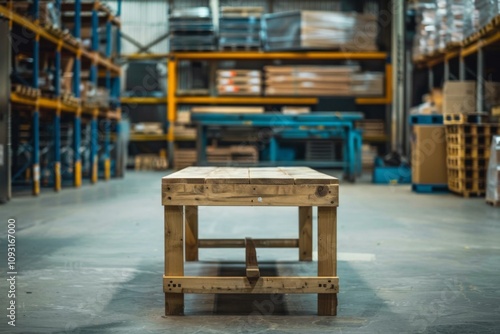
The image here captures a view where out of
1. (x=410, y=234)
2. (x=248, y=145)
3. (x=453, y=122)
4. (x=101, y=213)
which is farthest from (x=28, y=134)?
(x=410, y=234)

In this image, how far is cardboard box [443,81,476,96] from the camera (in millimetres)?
12586

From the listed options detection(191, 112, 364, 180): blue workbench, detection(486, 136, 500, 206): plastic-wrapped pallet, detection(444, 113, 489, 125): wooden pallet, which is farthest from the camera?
detection(191, 112, 364, 180): blue workbench

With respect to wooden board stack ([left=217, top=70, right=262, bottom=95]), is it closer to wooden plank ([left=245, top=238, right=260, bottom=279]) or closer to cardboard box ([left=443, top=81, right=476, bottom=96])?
cardboard box ([left=443, top=81, right=476, bottom=96])

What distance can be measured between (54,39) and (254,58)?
29.8 feet

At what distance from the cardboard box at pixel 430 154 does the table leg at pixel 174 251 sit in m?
8.98

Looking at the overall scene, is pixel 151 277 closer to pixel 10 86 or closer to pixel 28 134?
Answer: pixel 10 86

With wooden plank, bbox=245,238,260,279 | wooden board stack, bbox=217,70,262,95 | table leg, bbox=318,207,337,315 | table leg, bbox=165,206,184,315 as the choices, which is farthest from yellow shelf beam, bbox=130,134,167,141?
table leg, bbox=318,207,337,315

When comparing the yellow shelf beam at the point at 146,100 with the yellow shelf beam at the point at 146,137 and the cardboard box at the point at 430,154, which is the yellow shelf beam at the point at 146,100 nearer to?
the yellow shelf beam at the point at 146,137

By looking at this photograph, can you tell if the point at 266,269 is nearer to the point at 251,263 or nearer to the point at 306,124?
the point at 251,263

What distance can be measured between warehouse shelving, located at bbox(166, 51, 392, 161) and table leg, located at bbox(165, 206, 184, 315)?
16068 mm

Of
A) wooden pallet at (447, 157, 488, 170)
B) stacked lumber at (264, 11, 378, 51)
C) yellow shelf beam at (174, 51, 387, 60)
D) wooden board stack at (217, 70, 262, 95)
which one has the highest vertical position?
stacked lumber at (264, 11, 378, 51)

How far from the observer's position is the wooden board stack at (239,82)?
19203 millimetres

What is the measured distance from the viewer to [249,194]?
10.9 ft

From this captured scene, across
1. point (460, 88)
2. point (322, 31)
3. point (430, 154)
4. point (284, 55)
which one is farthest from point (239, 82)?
point (430, 154)
